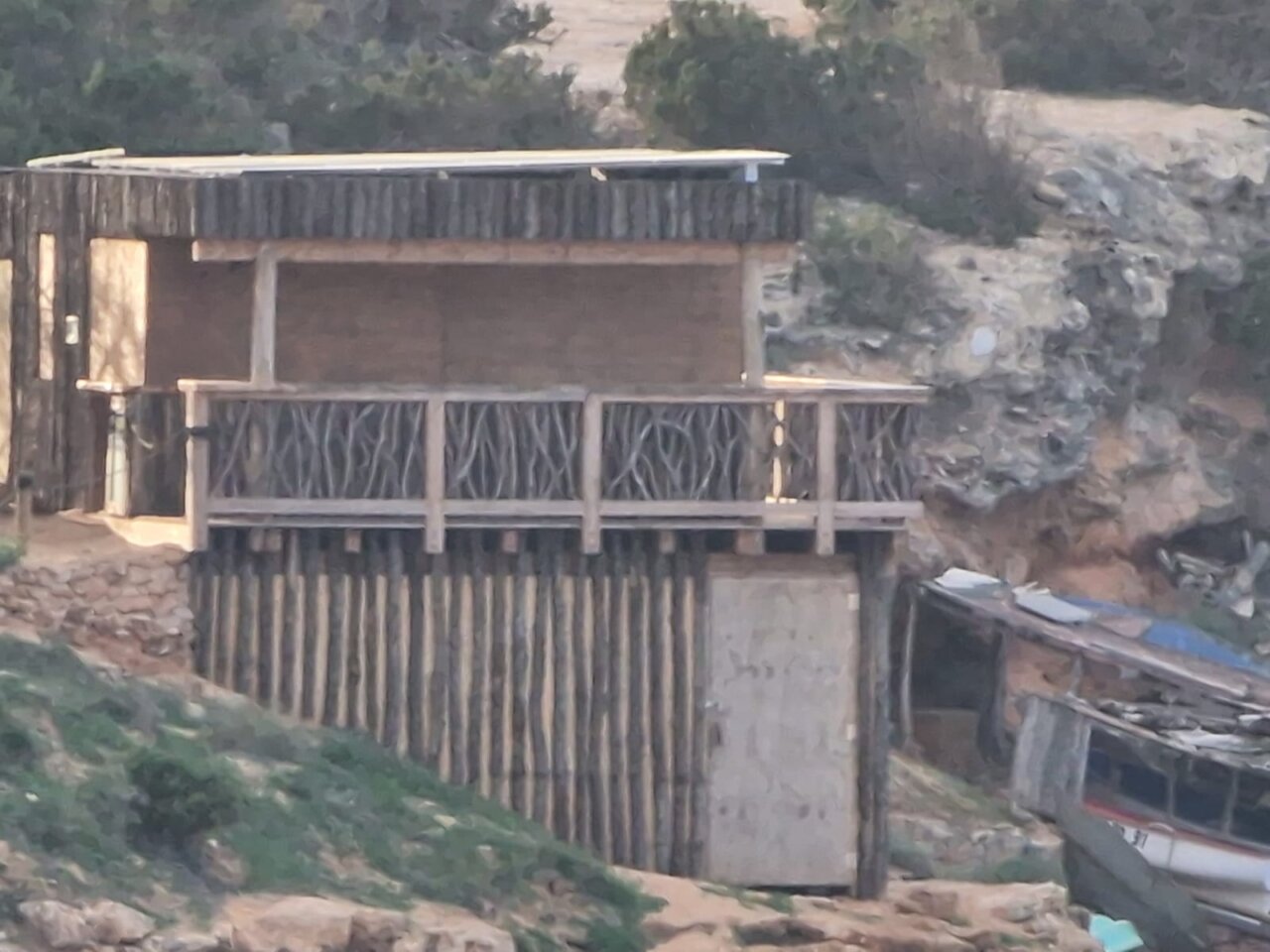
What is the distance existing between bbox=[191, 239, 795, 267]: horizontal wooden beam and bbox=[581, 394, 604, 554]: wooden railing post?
100 cm

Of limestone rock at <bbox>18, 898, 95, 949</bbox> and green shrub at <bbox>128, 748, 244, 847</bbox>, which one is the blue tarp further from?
limestone rock at <bbox>18, 898, 95, 949</bbox>

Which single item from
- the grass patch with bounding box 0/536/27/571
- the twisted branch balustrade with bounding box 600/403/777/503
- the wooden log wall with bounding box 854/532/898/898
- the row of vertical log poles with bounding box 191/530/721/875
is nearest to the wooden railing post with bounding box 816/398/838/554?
the twisted branch balustrade with bounding box 600/403/777/503

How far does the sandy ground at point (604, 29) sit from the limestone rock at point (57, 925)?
21647mm

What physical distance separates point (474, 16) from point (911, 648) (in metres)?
13.2

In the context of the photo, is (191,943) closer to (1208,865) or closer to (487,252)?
(487,252)

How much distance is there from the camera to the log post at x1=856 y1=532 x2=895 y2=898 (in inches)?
754

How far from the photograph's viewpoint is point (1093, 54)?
123 ft

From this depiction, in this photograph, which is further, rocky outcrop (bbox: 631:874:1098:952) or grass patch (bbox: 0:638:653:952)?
rocky outcrop (bbox: 631:874:1098:952)

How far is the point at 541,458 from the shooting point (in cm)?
1858

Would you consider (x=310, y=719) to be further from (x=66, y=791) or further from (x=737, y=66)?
(x=737, y=66)

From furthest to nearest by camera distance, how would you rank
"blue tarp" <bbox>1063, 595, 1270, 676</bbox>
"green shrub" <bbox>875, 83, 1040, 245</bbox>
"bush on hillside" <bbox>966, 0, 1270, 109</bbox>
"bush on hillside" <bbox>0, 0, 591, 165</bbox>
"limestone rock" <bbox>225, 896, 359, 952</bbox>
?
"bush on hillside" <bbox>966, 0, 1270, 109</bbox>, "green shrub" <bbox>875, 83, 1040, 245</bbox>, "bush on hillside" <bbox>0, 0, 591, 165</bbox>, "blue tarp" <bbox>1063, 595, 1270, 676</bbox>, "limestone rock" <bbox>225, 896, 359, 952</bbox>

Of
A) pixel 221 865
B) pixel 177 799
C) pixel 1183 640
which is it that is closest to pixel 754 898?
pixel 221 865

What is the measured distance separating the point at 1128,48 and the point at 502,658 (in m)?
21.0

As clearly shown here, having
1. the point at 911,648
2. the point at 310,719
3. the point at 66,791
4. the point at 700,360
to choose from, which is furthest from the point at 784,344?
the point at 66,791
